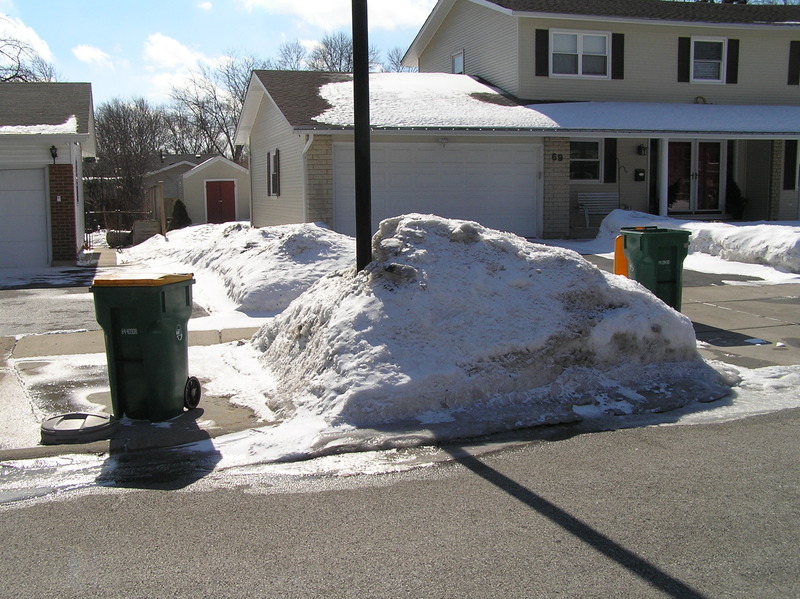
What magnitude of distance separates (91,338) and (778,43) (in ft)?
79.8

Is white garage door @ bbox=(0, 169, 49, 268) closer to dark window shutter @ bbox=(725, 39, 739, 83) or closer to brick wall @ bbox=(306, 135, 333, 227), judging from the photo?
brick wall @ bbox=(306, 135, 333, 227)

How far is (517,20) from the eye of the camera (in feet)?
74.1

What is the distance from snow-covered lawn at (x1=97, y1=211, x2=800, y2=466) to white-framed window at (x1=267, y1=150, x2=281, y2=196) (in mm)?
15149

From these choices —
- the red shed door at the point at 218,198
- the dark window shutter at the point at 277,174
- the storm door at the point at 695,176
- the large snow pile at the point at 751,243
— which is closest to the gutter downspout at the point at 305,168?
the dark window shutter at the point at 277,174

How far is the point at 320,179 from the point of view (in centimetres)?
1891

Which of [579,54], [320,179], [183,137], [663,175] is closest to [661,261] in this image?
[320,179]

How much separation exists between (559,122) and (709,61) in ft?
25.6

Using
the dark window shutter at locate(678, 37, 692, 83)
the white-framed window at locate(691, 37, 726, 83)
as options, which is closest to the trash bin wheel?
the dark window shutter at locate(678, 37, 692, 83)

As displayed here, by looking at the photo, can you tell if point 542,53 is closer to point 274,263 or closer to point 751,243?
point 751,243

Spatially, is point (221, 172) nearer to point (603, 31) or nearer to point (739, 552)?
point (603, 31)

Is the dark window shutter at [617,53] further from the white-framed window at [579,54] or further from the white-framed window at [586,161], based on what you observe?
the white-framed window at [586,161]

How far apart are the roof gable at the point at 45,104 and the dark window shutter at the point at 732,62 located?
19.5 meters

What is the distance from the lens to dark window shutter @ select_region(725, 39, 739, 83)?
2458 cm

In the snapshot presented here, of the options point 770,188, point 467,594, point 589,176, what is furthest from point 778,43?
point 467,594
